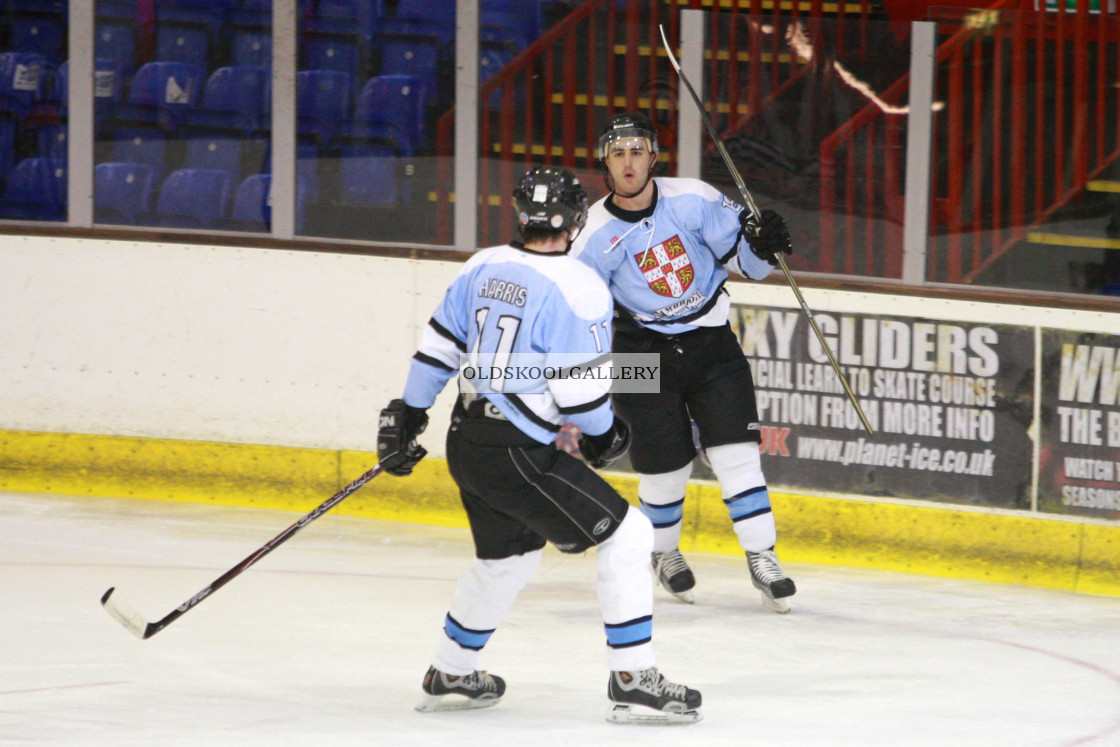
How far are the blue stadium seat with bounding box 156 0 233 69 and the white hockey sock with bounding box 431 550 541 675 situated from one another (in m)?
3.21

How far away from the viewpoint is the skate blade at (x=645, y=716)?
348 centimetres

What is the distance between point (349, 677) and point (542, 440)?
0.90m

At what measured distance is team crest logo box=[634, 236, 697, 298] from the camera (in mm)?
4457

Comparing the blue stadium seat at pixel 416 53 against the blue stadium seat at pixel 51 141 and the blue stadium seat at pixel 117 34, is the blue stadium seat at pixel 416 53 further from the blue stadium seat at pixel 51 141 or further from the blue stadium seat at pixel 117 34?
the blue stadium seat at pixel 51 141

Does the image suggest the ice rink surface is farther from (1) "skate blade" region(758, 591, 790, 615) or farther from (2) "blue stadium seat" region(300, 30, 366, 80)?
(2) "blue stadium seat" region(300, 30, 366, 80)

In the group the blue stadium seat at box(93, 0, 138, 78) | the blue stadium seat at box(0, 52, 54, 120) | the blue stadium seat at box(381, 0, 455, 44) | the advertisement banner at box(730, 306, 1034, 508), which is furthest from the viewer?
the blue stadium seat at box(0, 52, 54, 120)

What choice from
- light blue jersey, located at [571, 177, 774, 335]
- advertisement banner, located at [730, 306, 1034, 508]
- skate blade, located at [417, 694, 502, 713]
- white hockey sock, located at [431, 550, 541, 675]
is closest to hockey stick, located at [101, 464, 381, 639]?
white hockey sock, located at [431, 550, 541, 675]

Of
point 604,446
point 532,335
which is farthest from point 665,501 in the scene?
point 532,335

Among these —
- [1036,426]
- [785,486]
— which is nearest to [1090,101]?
[1036,426]

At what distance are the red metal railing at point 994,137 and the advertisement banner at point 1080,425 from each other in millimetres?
424

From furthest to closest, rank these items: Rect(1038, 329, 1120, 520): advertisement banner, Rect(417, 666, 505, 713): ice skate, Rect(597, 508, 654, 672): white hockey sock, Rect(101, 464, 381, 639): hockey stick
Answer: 1. Rect(1038, 329, 1120, 520): advertisement banner
2. Rect(101, 464, 381, 639): hockey stick
3. Rect(417, 666, 505, 713): ice skate
4. Rect(597, 508, 654, 672): white hockey sock

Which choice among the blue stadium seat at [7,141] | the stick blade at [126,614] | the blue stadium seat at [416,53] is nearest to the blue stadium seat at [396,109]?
the blue stadium seat at [416,53]

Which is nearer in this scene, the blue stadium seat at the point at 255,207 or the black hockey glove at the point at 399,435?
the black hockey glove at the point at 399,435

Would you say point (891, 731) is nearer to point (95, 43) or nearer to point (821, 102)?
point (821, 102)
